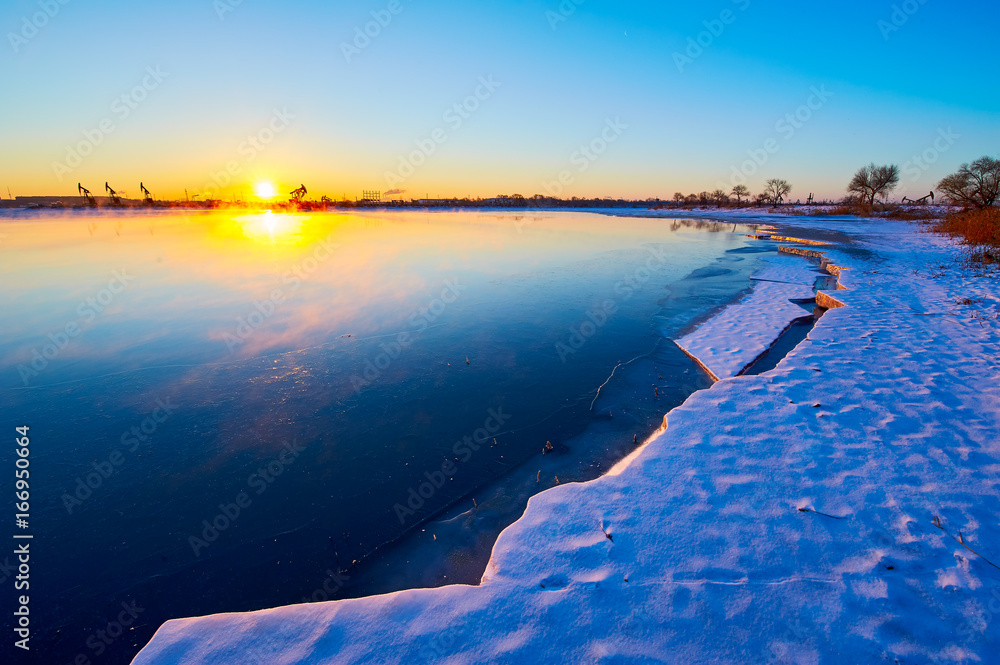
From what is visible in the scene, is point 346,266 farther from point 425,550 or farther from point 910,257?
point 910,257

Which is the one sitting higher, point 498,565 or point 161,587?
point 498,565

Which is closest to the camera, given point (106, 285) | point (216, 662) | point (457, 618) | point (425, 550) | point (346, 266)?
point (216, 662)

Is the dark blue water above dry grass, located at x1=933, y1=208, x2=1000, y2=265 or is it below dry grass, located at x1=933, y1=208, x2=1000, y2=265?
below

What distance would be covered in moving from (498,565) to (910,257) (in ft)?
75.3

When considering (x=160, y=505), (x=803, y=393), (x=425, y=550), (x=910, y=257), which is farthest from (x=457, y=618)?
(x=910, y=257)

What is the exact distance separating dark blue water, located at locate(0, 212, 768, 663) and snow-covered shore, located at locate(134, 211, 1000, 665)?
2.11 feet

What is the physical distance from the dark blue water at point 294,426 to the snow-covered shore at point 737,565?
643mm

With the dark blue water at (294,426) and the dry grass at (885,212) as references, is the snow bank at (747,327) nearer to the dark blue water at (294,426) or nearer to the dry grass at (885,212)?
the dark blue water at (294,426)

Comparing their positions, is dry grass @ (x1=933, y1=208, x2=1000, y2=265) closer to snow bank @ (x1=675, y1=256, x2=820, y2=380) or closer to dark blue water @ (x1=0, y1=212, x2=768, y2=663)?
snow bank @ (x1=675, y1=256, x2=820, y2=380)

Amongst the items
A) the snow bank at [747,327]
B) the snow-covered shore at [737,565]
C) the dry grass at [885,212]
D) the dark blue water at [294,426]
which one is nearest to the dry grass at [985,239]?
the snow bank at [747,327]

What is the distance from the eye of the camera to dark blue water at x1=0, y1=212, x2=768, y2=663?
3500mm

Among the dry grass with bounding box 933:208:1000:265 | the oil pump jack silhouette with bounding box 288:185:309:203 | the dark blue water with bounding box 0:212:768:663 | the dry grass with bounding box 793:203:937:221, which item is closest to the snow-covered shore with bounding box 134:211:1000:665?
the dark blue water with bounding box 0:212:768:663

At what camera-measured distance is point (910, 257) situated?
16938mm

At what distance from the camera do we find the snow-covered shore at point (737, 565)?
2.42 m
